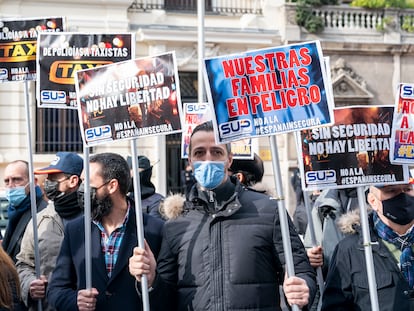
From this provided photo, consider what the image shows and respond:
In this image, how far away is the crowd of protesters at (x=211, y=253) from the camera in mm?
3932

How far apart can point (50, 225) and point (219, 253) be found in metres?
1.86

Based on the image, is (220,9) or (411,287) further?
(220,9)

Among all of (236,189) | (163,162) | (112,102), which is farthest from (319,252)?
(163,162)

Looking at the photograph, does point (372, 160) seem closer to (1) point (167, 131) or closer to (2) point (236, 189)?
(2) point (236, 189)

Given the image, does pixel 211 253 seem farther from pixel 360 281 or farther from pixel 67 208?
pixel 67 208

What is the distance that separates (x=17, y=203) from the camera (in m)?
6.08

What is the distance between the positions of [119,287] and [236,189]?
0.95 metres

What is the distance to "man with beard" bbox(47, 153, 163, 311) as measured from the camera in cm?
447

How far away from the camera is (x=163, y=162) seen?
18.5 m

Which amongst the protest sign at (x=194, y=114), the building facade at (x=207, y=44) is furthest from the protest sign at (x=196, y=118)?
the building facade at (x=207, y=44)

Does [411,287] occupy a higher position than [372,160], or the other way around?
[372,160]

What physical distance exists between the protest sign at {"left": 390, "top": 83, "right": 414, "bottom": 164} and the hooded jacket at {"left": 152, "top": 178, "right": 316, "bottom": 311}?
82 centimetres

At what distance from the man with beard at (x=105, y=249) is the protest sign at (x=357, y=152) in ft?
3.53

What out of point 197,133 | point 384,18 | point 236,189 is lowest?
point 236,189
